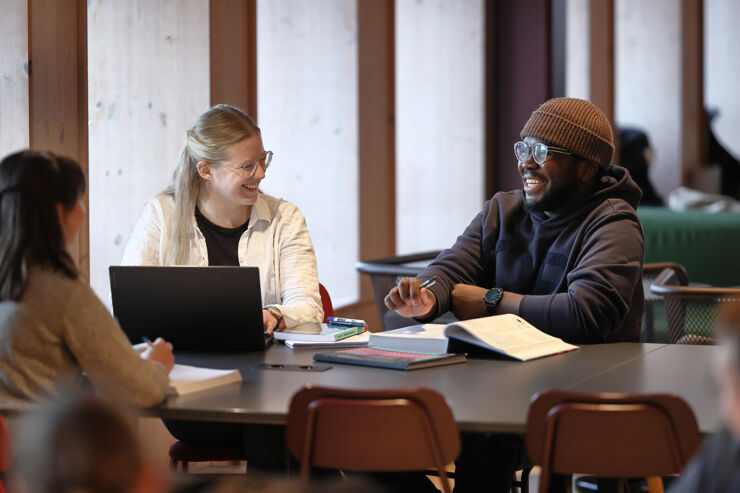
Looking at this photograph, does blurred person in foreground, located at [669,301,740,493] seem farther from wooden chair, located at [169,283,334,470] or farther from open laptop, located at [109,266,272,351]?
wooden chair, located at [169,283,334,470]

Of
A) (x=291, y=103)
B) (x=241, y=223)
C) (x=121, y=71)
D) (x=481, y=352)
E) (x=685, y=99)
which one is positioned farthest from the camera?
(x=685, y=99)

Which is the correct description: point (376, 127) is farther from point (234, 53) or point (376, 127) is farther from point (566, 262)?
point (566, 262)

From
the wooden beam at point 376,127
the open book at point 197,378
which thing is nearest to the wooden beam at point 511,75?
the wooden beam at point 376,127

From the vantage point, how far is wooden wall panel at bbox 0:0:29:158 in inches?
115

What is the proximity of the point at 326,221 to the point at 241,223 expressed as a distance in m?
2.19

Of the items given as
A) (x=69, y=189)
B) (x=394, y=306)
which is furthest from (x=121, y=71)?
(x=69, y=189)

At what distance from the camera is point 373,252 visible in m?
5.76

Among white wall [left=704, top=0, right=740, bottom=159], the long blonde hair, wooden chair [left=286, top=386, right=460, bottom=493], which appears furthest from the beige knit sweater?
white wall [left=704, top=0, right=740, bottom=159]

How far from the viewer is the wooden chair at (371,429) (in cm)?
191

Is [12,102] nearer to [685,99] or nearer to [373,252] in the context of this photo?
[373,252]

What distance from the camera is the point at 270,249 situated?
325 centimetres

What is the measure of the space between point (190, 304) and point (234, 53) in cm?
188

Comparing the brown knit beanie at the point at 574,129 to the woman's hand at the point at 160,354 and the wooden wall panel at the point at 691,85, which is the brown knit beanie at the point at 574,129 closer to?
the woman's hand at the point at 160,354

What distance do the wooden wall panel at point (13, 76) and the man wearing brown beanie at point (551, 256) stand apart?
4.23 ft
